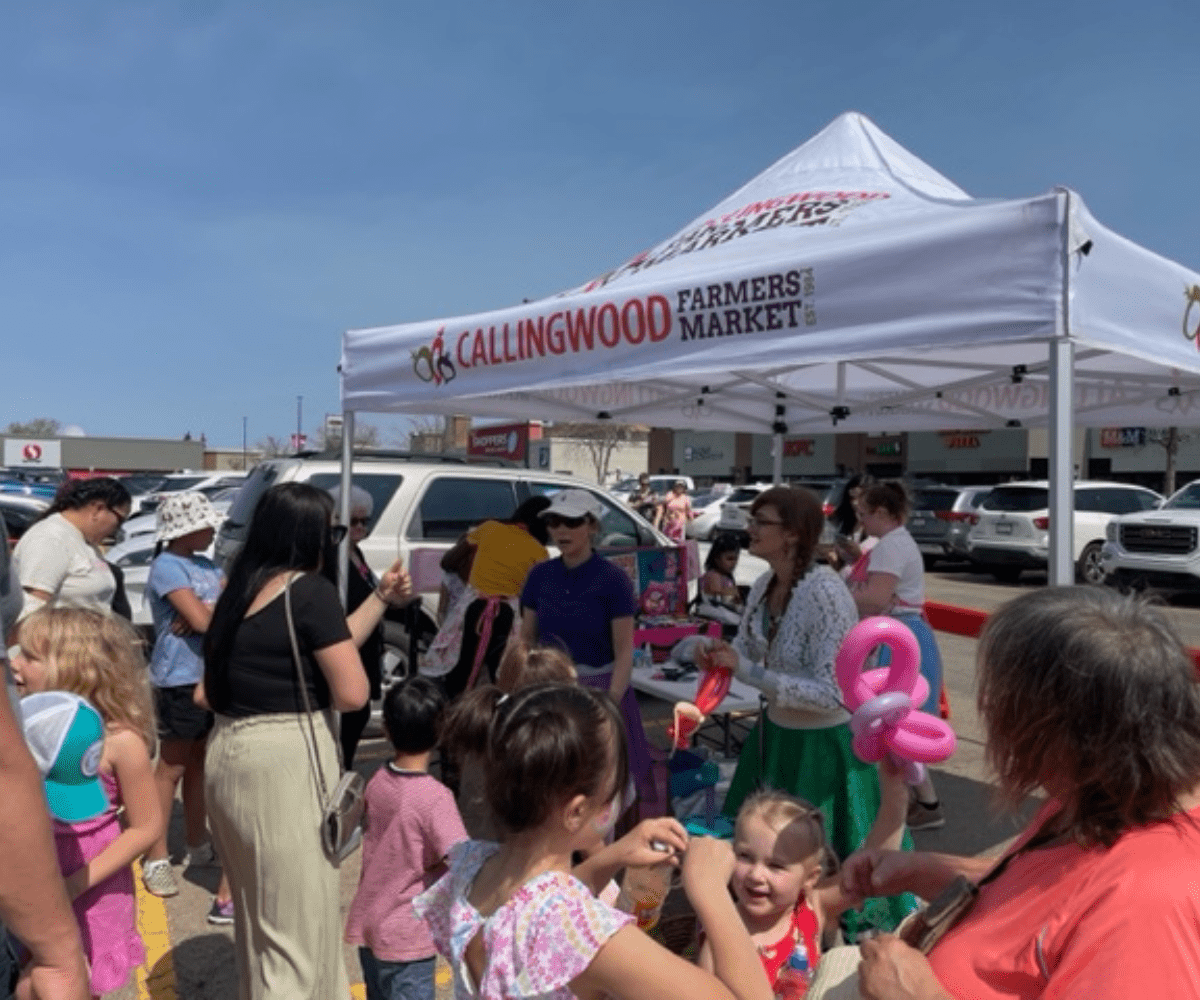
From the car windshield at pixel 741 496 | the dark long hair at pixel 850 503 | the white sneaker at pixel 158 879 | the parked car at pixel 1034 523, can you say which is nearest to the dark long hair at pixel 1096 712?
the white sneaker at pixel 158 879

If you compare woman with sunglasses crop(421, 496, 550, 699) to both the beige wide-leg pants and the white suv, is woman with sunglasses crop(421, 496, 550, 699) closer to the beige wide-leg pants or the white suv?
the white suv

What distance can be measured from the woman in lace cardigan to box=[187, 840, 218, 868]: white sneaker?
2.68 meters

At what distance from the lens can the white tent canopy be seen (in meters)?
3.00

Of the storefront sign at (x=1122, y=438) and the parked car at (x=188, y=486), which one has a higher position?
the storefront sign at (x=1122, y=438)

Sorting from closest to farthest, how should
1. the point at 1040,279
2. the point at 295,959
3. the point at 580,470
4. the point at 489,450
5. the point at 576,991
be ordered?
the point at 576,991, the point at 295,959, the point at 1040,279, the point at 489,450, the point at 580,470

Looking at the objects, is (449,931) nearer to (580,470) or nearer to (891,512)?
(891,512)

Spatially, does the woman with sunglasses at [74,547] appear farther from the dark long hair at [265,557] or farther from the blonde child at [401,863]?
the blonde child at [401,863]

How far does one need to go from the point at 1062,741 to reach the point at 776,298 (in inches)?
101

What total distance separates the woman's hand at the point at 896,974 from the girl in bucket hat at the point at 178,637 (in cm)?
338

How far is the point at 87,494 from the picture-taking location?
4.60m

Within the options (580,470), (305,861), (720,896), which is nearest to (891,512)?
(305,861)

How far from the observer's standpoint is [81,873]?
2.36m

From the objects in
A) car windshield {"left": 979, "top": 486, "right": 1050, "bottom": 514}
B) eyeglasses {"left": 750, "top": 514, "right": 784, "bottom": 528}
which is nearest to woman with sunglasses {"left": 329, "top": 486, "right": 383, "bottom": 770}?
eyeglasses {"left": 750, "top": 514, "right": 784, "bottom": 528}

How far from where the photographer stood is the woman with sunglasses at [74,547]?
4.35m
